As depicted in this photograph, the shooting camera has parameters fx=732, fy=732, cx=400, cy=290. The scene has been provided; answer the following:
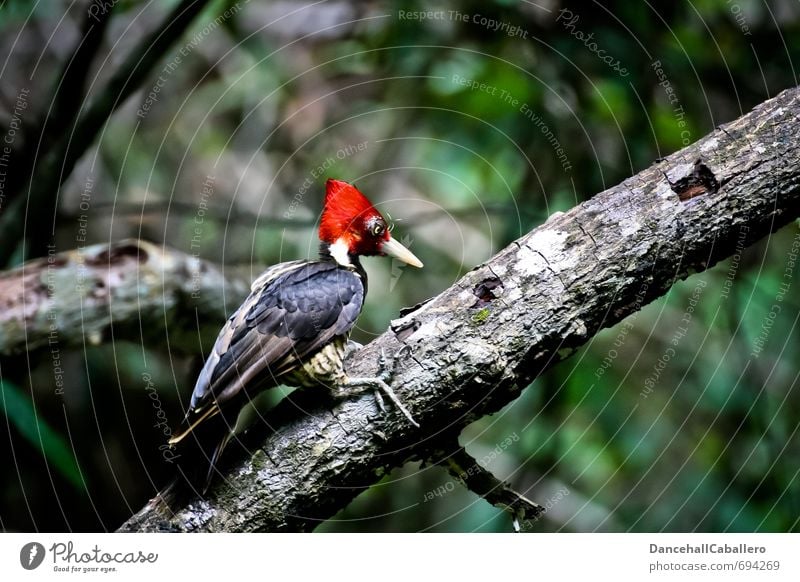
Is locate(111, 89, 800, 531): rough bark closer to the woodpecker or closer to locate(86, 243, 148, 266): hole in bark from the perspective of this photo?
the woodpecker

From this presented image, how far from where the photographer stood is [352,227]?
1.34m

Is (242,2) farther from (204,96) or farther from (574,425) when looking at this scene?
(574,425)

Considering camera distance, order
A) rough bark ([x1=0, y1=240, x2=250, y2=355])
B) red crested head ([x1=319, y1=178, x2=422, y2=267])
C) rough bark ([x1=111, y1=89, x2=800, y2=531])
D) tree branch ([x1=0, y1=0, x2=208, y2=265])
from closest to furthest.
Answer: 1. rough bark ([x1=111, y1=89, x2=800, y2=531])
2. red crested head ([x1=319, y1=178, x2=422, y2=267])
3. rough bark ([x1=0, y1=240, x2=250, y2=355])
4. tree branch ([x1=0, y1=0, x2=208, y2=265])

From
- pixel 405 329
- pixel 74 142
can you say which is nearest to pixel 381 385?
pixel 405 329

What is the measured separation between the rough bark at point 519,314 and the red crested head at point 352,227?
0.19 meters

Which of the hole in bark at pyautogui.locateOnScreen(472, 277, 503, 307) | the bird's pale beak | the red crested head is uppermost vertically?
the red crested head

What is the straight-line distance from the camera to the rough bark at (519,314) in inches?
45.6

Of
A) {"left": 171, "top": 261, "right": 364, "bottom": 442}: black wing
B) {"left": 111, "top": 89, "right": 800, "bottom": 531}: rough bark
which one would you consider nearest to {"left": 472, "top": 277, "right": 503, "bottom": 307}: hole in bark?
{"left": 111, "top": 89, "right": 800, "bottom": 531}: rough bark

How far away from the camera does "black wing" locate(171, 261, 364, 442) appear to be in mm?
1204

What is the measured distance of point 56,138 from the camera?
1.72m

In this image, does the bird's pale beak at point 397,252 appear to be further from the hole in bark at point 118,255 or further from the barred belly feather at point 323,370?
the hole in bark at point 118,255

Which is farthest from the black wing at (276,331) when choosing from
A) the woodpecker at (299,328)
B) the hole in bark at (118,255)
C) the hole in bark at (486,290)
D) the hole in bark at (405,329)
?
the hole in bark at (118,255)
